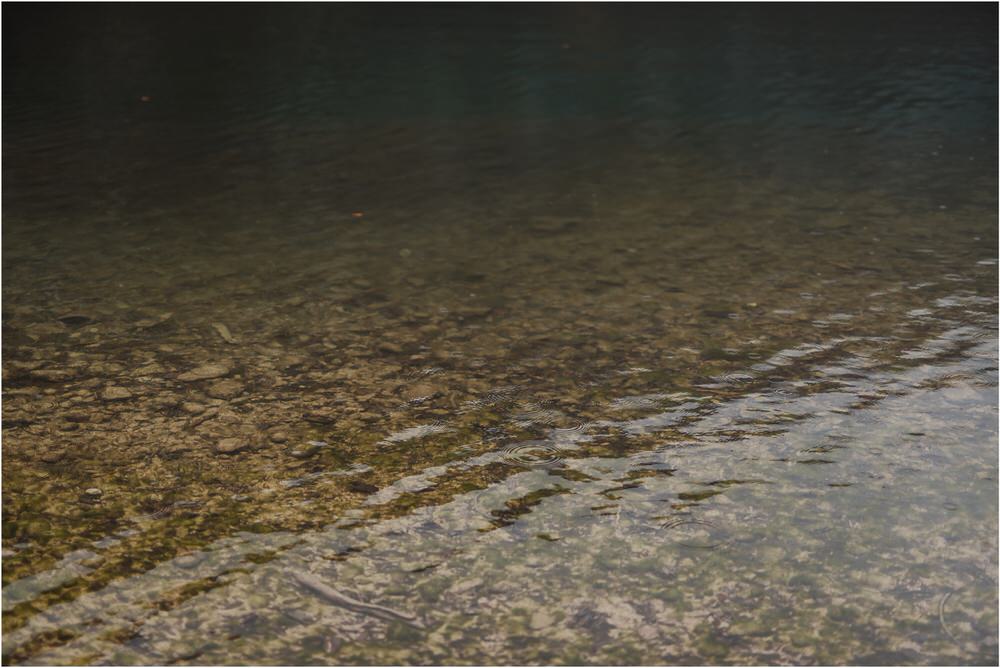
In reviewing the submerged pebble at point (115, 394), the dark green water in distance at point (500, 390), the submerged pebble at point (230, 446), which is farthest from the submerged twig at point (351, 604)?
the submerged pebble at point (115, 394)

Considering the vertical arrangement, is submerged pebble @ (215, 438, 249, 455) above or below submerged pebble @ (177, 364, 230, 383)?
below

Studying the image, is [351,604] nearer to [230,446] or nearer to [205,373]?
[230,446]

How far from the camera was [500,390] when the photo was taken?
324 cm

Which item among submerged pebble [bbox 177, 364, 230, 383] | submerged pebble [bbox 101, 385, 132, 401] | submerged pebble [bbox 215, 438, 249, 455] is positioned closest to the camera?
submerged pebble [bbox 215, 438, 249, 455]

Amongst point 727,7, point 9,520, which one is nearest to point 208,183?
point 9,520

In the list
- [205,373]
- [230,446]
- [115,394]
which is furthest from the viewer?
[205,373]

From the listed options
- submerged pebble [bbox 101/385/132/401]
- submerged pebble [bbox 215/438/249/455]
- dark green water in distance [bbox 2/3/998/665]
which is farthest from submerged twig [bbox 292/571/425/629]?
submerged pebble [bbox 101/385/132/401]

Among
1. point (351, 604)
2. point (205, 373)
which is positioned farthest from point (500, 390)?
point (351, 604)

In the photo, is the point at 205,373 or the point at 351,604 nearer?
the point at 351,604

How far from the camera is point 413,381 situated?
10.8 feet

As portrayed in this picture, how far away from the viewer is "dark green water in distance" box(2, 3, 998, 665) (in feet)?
7.13

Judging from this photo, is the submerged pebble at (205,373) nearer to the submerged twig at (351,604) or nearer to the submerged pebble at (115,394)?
the submerged pebble at (115,394)

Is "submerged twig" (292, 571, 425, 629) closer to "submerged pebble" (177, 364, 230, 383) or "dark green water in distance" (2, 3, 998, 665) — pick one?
"dark green water in distance" (2, 3, 998, 665)

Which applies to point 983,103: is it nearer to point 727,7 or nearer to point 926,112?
point 926,112
